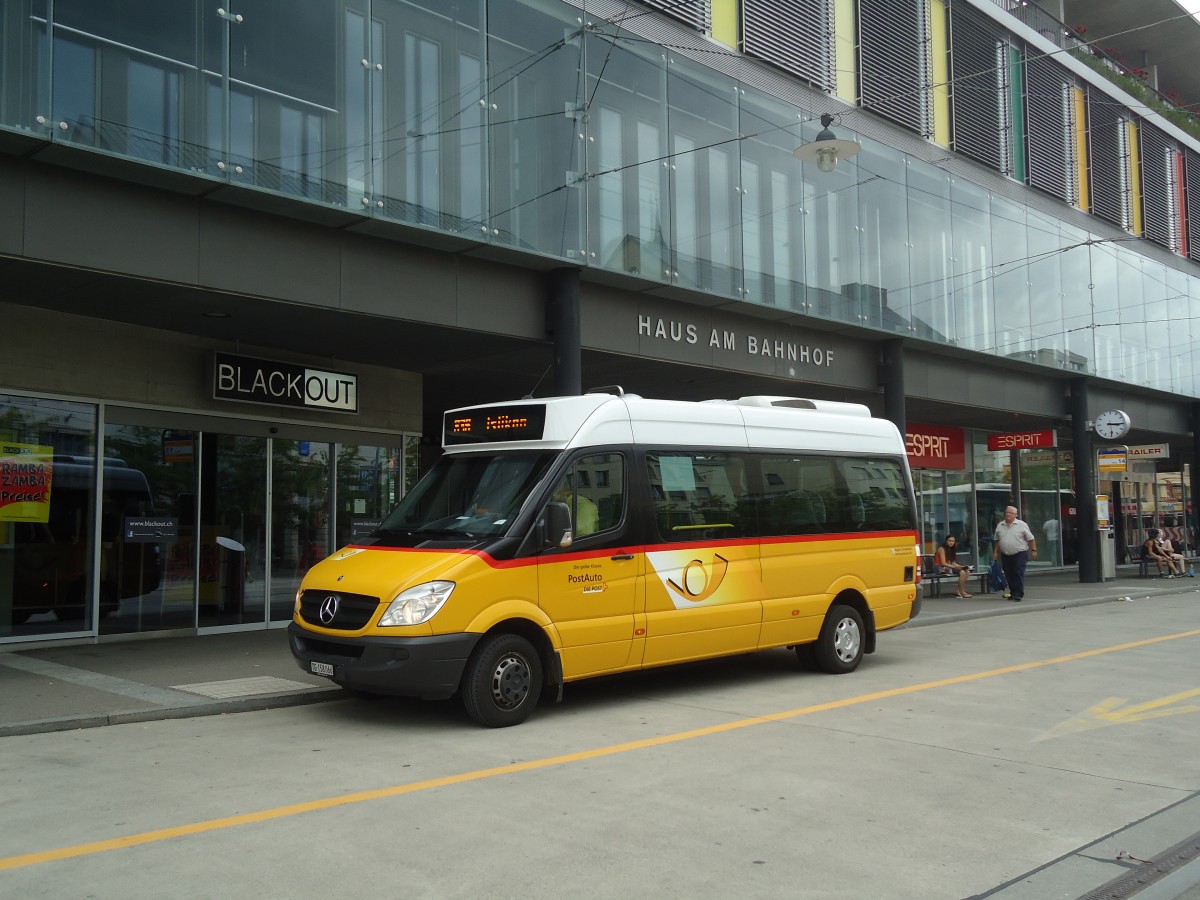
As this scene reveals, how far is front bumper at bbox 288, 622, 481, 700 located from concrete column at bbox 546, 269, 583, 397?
243 inches

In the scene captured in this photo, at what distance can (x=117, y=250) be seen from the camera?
33.7ft

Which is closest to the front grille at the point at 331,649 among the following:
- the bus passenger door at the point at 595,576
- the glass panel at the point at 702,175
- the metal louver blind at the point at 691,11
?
the bus passenger door at the point at 595,576

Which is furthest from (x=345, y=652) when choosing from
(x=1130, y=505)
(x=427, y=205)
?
(x=1130, y=505)

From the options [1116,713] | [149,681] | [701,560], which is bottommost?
[1116,713]

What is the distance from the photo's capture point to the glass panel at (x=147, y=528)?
13.5m

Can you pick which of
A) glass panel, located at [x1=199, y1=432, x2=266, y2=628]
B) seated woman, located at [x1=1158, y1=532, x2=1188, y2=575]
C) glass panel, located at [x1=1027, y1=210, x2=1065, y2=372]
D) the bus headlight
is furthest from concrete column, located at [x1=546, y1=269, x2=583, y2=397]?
seated woman, located at [x1=1158, y1=532, x2=1188, y2=575]

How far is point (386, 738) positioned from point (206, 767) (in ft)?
4.59

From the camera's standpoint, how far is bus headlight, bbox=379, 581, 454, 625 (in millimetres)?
7934

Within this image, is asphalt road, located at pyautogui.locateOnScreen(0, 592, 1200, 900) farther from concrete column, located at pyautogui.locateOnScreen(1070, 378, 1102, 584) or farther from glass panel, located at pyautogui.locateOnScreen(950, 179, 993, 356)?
concrete column, located at pyautogui.locateOnScreen(1070, 378, 1102, 584)

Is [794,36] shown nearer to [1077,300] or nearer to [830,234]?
[830,234]

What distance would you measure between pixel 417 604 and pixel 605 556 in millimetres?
1879

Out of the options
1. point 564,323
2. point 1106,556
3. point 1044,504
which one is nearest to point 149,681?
point 564,323

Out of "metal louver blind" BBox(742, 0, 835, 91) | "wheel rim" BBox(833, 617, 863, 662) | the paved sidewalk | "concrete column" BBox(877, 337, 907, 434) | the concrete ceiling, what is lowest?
the paved sidewalk

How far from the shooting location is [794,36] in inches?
770
